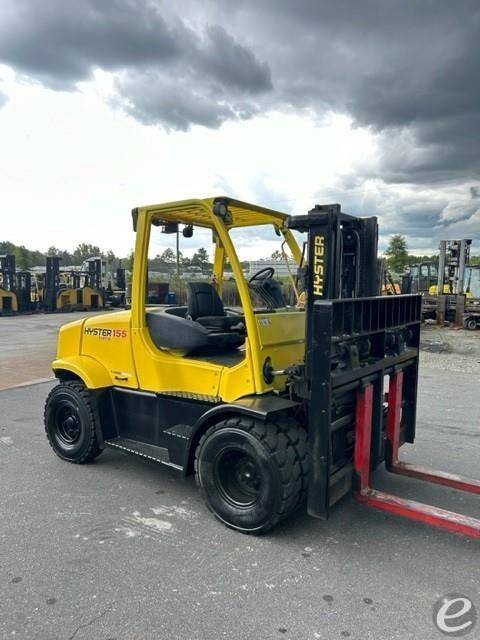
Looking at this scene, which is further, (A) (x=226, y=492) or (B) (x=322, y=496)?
(A) (x=226, y=492)

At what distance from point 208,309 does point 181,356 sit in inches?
19.1

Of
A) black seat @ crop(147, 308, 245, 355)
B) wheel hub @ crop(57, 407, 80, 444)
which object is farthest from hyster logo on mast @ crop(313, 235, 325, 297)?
wheel hub @ crop(57, 407, 80, 444)

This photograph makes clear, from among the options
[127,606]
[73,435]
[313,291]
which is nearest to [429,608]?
[127,606]

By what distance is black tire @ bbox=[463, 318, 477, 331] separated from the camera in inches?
734

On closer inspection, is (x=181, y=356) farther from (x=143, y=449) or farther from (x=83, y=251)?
(x=83, y=251)

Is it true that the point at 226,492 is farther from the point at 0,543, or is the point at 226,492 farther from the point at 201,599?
the point at 0,543

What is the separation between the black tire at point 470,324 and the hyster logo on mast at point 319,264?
17.3 metres

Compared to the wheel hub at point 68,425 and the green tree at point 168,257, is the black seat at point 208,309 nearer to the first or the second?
the green tree at point 168,257

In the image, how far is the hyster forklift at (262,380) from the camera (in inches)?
128

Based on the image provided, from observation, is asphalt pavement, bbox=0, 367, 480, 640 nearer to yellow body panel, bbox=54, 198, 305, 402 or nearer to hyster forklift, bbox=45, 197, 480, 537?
hyster forklift, bbox=45, 197, 480, 537

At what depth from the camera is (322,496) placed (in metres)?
3.16

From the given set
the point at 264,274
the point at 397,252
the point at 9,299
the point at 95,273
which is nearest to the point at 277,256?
the point at 264,274

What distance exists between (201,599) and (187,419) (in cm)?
149

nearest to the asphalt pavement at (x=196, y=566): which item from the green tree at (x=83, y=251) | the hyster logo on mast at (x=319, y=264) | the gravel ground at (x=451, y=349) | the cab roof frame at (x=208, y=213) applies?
the hyster logo on mast at (x=319, y=264)
